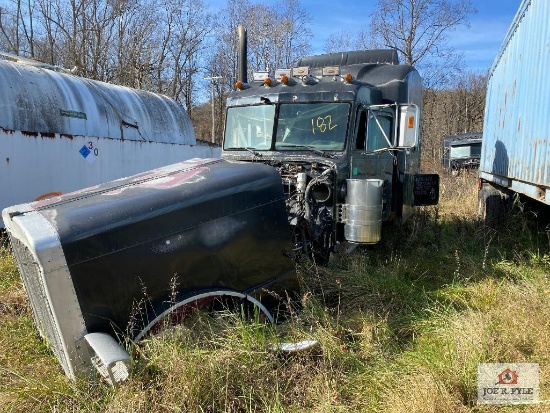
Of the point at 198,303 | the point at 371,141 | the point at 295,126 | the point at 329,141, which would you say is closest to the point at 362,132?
the point at 371,141

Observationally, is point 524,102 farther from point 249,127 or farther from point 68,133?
point 68,133

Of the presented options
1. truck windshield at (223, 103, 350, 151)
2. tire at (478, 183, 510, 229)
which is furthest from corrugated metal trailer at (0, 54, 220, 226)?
tire at (478, 183, 510, 229)

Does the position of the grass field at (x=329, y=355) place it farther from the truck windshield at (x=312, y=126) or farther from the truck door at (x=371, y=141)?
the truck windshield at (x=312, y=126)

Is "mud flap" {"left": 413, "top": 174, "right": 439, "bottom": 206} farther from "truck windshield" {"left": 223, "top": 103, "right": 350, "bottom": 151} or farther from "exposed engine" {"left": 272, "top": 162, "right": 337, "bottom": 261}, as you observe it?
"exposed engine" {"left": 272, "top": 162, "right": 337, "bottom": 261}

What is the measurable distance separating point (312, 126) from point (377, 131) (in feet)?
2.65

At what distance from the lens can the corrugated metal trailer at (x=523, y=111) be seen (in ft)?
15.6

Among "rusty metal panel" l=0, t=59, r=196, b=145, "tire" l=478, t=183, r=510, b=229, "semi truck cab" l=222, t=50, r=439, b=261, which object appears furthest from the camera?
"tire" l=478, t=183, r=510, b=229

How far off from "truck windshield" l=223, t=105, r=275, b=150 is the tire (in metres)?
4.56

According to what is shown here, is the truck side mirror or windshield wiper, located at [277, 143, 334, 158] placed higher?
the truck side mirror

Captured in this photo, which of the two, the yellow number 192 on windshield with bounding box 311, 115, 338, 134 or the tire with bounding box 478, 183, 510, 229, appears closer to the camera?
the yellow number 192 on windshield with bounding box 311, 115, 338, 134

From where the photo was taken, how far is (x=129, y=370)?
2473 millimetres

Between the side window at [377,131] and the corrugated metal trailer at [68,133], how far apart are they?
215 inches

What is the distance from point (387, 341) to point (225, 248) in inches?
58.0

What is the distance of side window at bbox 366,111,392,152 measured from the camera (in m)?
5.18
